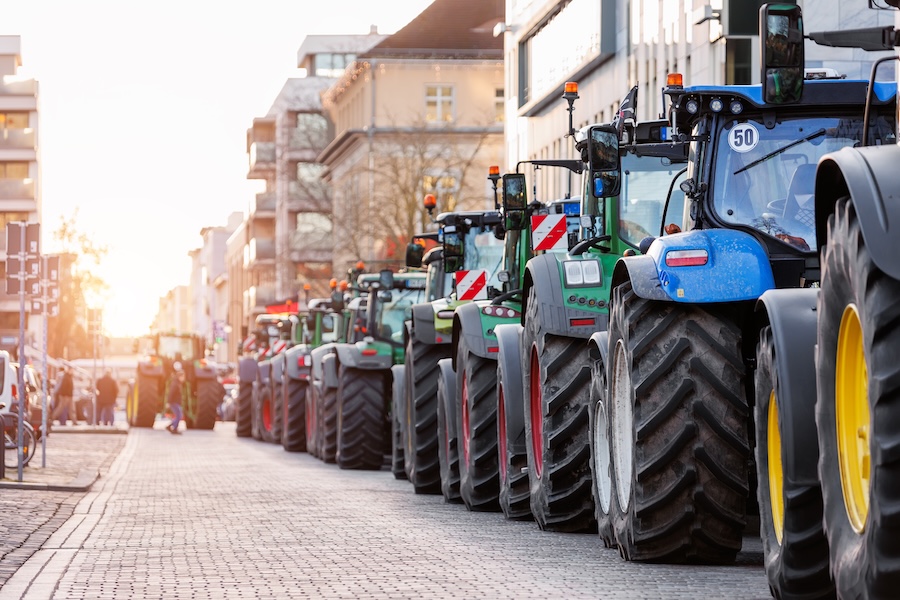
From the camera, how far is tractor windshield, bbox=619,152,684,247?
1351 cm

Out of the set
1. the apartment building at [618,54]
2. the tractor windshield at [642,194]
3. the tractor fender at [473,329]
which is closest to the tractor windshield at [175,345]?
the apartment building at [618,54]

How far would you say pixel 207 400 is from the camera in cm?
4997

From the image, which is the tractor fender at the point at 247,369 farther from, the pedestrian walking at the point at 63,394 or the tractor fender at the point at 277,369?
the pedestrian walking at the point at 63,394

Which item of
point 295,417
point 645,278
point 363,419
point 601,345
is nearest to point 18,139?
point 295,417

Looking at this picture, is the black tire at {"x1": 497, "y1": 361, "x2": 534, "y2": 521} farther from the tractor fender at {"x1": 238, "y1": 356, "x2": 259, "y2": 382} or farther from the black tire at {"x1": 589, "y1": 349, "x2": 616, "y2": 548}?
the tractor fender at {"x1": 238, "y1": 356, "x2": 259, "y2": 382}

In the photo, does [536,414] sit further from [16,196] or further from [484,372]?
[16,196]

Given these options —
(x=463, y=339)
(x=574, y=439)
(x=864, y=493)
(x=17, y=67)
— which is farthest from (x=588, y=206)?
(x=17, y=67)

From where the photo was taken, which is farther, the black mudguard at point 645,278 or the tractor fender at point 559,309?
the tractor fender at point 559,309

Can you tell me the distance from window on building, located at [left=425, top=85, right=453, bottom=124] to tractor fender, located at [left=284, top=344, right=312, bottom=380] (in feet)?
166

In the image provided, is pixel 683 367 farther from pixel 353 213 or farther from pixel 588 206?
pixel 353 213

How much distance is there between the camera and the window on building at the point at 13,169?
11031 cm

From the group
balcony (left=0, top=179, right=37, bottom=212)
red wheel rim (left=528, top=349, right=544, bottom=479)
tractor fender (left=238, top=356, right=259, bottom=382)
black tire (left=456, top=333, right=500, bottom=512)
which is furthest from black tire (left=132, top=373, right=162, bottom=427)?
balcony (left=0, top=179, right=37, bottom=212)

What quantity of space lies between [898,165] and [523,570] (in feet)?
14.2

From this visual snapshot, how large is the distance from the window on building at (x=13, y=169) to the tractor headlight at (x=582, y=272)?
9991cm
